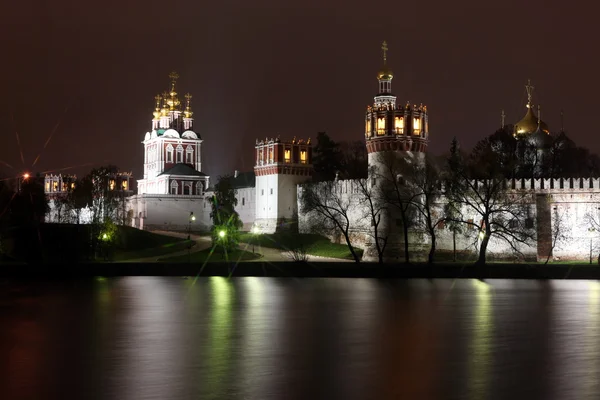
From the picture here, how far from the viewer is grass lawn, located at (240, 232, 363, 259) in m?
59.0

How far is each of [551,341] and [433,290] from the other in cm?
1660

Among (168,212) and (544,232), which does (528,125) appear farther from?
(168,212)

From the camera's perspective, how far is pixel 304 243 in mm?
63000

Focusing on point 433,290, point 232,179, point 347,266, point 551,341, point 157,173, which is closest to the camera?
point 551,341

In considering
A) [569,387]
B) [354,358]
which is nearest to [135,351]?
[354,358]

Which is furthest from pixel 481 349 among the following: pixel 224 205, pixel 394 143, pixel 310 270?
pixel 224 205

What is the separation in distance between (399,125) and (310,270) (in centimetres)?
1390

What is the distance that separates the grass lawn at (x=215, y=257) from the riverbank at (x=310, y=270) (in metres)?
7.36

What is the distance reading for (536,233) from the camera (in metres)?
53.7

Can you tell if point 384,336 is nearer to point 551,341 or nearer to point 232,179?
point 551,341

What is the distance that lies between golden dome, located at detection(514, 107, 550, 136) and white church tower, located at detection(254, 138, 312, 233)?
16.5m

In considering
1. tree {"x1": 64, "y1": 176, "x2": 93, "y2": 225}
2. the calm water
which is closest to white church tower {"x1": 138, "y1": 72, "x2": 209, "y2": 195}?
tree {"x1": 64, "y1": 176, "x2": 93, "y2": 225}

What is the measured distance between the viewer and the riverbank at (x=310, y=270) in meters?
44.6

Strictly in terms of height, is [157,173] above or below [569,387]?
above
